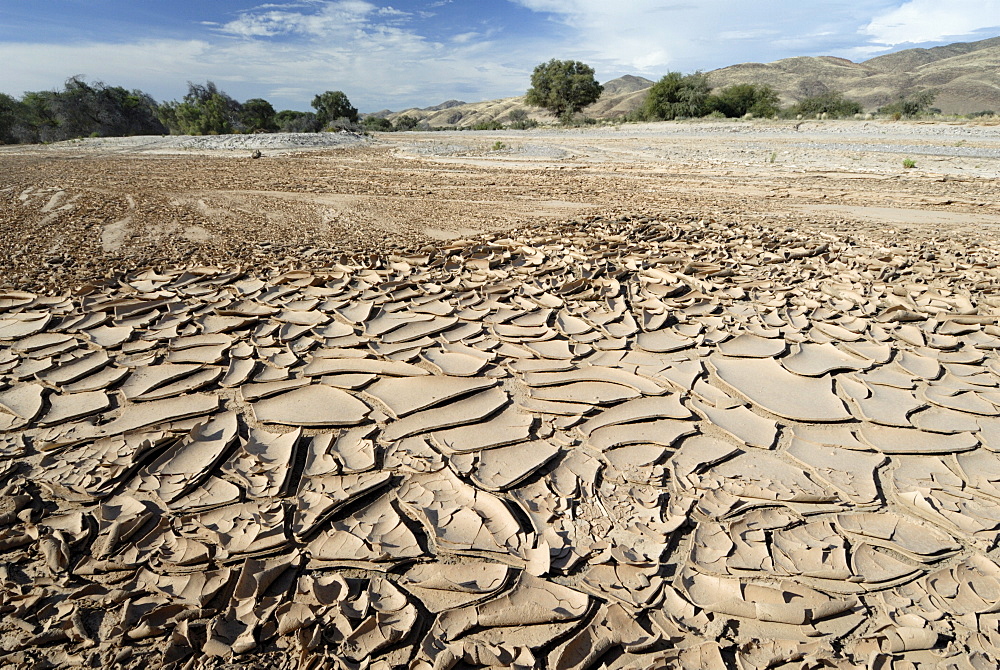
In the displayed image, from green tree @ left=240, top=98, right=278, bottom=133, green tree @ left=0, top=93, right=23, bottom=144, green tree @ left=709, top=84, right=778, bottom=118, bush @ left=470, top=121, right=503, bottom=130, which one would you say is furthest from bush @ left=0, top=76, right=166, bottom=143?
green tree @ left=709, top=84, right=778, bottom=118

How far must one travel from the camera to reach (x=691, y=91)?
2175 centimetres

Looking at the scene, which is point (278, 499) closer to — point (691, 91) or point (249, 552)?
point (249, 552)

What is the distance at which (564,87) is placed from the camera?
87.9 feet

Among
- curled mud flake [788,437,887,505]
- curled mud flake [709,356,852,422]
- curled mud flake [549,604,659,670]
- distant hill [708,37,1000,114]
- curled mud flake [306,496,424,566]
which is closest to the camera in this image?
curled mud flake [549,604,659,670]

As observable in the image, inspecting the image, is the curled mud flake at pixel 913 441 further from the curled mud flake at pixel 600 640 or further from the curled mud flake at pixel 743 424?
the curled mud flake at pixel 600 640

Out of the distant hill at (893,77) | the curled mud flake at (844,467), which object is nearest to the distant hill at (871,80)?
the distant hill at (893,77)

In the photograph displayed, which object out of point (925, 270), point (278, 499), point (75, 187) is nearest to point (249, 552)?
point (278, 499)

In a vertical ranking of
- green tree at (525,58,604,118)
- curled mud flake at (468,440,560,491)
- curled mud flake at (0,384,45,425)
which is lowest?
curled mud flake at (468,440,560,491)

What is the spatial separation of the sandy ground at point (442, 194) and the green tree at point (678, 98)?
424 inches

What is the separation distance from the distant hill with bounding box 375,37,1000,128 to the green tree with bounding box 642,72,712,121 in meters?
7.20

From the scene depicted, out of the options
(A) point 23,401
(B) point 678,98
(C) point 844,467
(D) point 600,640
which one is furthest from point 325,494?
(B) point 678,98

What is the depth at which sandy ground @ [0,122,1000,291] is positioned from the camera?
4297 mm

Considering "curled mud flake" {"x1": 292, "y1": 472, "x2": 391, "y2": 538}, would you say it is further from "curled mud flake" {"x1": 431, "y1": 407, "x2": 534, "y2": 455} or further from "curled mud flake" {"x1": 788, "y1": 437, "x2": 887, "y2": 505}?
"curled mud flake" {"x1": 788, "y1": 437, "x2": 887, "y2": 505}

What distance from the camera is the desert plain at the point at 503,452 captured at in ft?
3.90
